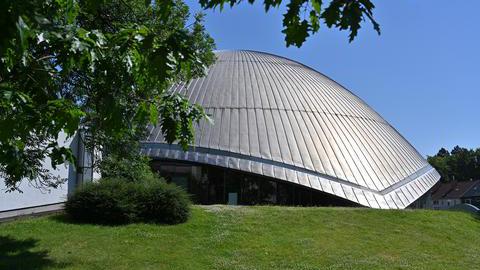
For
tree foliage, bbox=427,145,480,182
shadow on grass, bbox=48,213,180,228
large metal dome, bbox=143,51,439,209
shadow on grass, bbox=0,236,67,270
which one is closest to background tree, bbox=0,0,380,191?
shadow on grass, bbox=0,236,67,270

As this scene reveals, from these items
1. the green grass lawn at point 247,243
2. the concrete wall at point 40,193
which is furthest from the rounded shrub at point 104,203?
the concrete wall at point 40,193

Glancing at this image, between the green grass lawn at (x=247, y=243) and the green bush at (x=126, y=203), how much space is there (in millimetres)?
437

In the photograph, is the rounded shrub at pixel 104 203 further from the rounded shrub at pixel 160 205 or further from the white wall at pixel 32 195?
the white wall at pixel 32 195

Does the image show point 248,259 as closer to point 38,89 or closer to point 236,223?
point 236,223

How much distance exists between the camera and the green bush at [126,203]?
14914 millimetres

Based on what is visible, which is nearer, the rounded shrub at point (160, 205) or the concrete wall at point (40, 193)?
the rounded shrub at point (160, 205)

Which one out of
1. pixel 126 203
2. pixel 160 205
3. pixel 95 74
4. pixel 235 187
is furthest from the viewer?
pixel 235 187

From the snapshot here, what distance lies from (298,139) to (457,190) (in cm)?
8441

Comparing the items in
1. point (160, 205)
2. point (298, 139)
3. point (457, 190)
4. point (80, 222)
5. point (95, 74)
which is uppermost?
point (298, 139)

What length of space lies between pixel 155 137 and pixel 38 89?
958 inches

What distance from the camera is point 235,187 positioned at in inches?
1057

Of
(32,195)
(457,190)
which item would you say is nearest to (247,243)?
(32,195)

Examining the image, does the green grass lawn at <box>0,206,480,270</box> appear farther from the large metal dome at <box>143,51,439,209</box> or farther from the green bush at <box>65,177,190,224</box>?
the large metal dome at <box>143,51,439,209</box>

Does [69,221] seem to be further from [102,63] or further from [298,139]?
[298,139]
